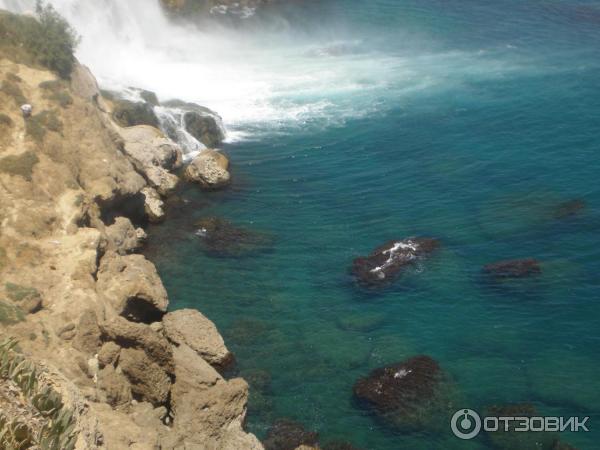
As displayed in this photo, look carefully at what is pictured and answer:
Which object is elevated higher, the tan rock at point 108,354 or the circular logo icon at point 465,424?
the tan rock at point 108,354

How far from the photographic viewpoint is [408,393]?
31.2 m

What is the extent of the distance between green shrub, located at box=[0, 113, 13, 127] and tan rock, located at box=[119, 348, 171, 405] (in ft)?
59.4

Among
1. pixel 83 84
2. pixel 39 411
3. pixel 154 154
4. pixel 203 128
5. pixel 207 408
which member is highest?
pixel 83 84

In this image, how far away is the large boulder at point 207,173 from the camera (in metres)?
50.0

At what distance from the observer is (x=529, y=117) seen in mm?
60094

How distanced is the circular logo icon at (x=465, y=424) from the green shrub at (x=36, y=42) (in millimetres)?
35110

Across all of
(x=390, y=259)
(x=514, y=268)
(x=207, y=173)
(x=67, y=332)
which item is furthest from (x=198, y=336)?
(x=207, y=173)

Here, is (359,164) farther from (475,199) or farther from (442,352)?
(442,352)

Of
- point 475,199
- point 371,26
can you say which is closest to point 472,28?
point 371,26

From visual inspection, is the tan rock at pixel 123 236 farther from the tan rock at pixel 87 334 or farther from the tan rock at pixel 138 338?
the tan rock at pixel 138 338

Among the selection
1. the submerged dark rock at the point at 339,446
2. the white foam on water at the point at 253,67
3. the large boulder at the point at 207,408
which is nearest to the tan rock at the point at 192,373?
the large boulder at the point at 207,408

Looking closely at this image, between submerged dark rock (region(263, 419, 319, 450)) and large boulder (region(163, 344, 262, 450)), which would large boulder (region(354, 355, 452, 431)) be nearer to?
submerged dark rock (region(263, 419, 319, 450))

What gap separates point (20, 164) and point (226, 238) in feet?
44.1

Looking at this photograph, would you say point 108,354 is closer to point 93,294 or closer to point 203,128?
point 93,294
